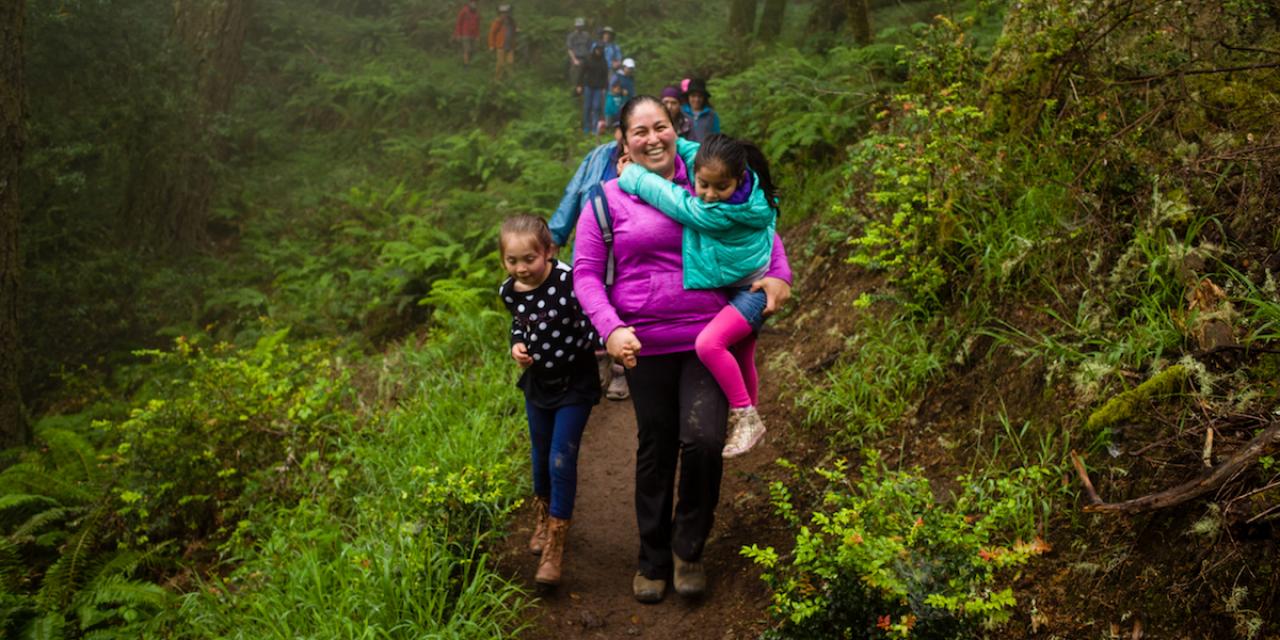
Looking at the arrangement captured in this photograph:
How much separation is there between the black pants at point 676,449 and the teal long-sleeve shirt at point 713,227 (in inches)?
15.3

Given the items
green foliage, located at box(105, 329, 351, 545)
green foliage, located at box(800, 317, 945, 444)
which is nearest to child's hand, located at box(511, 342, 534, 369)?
green foliage, located at box(800, 317, 945, 444)

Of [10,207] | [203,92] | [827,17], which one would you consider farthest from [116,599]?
[827,17]

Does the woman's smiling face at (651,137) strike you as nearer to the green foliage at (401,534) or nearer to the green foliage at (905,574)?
the green foliage at (905,574)

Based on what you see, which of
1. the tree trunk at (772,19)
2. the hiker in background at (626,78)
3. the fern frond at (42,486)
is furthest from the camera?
the hiker in background at (626,78)

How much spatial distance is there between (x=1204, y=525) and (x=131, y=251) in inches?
508

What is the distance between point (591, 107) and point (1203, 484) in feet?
48.9

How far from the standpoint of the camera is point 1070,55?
5.23m

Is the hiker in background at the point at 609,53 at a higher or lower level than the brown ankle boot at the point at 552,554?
higher

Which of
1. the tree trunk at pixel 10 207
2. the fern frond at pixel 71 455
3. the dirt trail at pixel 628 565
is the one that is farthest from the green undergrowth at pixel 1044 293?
the tree trunk at pixel 10 207

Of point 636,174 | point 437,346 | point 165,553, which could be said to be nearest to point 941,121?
point 636,174

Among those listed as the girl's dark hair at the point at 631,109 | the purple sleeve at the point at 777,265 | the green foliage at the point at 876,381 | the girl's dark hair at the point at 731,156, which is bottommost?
the green foliage at the point at 876,381

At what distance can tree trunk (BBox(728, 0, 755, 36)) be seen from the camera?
1611 centimetres

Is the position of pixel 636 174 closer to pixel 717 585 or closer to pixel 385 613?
pixel 717 585

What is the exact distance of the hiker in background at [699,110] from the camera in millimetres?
9383
